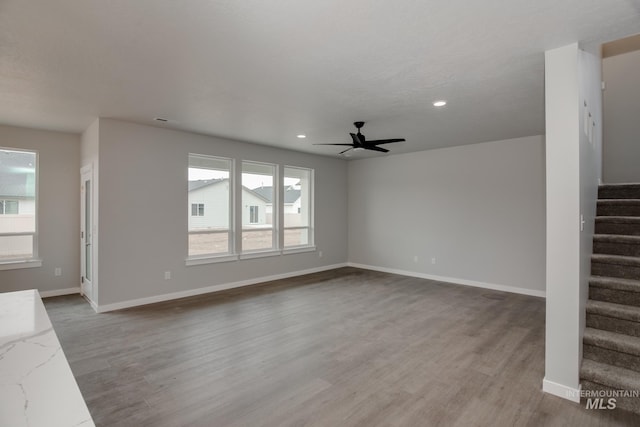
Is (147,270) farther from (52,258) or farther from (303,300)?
(303,300)

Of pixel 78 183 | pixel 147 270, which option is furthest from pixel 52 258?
pixel 147 270

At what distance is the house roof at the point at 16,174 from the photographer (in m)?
4.91

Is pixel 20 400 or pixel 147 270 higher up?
pixel 20 400

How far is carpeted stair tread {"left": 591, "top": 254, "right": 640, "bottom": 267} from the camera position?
305cm

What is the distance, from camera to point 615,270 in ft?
10.3

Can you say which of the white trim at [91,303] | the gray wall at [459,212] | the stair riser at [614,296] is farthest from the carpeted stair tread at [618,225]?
the white trim at [91,303]

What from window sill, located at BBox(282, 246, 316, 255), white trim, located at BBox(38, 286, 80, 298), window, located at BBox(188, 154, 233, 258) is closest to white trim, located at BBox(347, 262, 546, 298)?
window sill, located at BBox(282, 246, 316, 255)

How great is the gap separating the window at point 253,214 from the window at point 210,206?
1.49 ft

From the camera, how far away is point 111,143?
461cm

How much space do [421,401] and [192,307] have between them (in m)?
3.47

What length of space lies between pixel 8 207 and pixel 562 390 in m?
7.24

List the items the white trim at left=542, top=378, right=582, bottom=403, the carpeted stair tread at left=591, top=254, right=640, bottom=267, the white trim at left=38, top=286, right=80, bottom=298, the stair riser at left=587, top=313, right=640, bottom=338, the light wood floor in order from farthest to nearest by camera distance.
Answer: the white trim at left=38, top=286, right=80, bottom=298 → the carpeted stair tread at left=591, top=254, right=640, bottom=267 → the stair riser at left=587, top=313, right=640, bottom=338 → the white trim at left=542, top=378, right=582, bottom=403 → the light wood floor

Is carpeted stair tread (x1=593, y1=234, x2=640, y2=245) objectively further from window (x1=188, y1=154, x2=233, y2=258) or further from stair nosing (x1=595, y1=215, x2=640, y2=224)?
window (x1=188, y1=154, x2=233, y2=258)

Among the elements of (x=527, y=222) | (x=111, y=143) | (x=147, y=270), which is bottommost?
(x=147, y=270)
